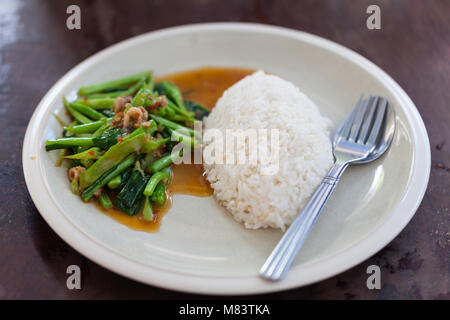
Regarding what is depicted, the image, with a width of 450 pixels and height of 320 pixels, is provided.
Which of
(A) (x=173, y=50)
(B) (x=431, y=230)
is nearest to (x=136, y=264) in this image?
(B) (x=431, y=230)

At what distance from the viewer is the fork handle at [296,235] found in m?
1.85

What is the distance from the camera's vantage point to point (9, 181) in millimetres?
2535

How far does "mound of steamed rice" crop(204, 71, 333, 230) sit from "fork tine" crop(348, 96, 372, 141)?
17 centimetres

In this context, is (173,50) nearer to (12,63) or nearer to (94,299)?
(12,63)

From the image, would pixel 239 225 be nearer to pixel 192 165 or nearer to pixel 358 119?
pixel 192 165

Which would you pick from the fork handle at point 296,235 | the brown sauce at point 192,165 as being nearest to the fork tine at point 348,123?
the fork handle at point 296,235

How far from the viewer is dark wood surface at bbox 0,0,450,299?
1997 millimetres

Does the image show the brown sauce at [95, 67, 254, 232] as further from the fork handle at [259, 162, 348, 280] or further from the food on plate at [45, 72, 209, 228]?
the fork handle at [259, 162, 348, 280]

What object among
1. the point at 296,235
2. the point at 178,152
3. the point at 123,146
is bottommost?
the point at 296,235

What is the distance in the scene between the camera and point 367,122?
268 centimetres

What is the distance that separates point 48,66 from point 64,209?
69.4 inches

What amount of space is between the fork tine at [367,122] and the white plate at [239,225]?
0.14 m

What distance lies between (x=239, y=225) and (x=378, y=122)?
1155mm

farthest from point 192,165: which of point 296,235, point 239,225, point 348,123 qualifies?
point 348,123
